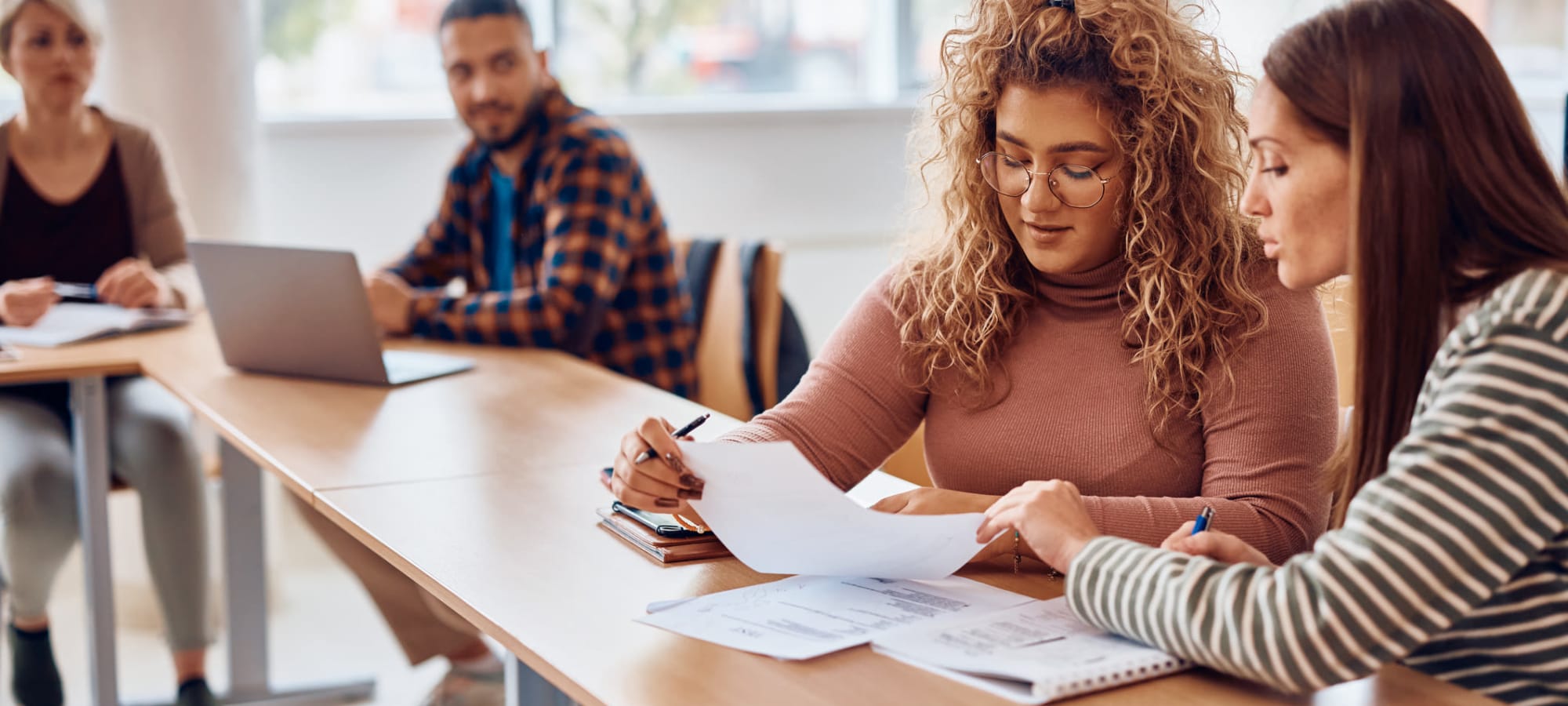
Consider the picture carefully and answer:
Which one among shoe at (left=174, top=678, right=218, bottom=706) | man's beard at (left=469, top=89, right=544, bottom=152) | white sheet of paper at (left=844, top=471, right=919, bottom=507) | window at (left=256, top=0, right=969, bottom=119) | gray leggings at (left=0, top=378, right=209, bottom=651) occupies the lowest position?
shoe at (left=174, top=678, right=218, bottom=706)

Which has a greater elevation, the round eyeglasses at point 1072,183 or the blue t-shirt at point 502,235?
the round eyeglasses at point 1072,183

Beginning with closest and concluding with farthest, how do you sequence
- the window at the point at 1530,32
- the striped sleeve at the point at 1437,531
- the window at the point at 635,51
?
1. the striped sleeve at the point at 1437,531
2. the window at the point at 635,51
3. the window at the point at 1530,32

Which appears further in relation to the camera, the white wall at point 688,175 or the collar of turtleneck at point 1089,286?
the white wall at point 688,175

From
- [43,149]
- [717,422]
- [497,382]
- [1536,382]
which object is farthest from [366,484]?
[43,149]

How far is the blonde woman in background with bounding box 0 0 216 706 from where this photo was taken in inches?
97.3

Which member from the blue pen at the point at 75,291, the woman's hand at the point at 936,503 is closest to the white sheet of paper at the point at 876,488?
the woman's hand at the point at 936,503

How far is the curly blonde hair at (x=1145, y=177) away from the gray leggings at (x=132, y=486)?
62.6 inches

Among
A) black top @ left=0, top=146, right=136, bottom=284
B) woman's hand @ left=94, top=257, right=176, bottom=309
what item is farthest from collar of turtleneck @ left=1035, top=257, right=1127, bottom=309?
black top @ left=0, top=146, right=136, bottom=284

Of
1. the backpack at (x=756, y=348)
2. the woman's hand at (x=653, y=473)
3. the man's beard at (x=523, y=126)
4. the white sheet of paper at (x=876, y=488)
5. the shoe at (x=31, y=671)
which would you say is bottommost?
the shoe at (x=31, y=671)

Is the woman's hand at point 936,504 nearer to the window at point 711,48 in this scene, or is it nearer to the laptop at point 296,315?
the laptop at point 296,315

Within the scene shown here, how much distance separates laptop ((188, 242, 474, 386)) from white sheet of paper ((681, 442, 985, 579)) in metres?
1.06

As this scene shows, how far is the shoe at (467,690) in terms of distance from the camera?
2523 millimetres

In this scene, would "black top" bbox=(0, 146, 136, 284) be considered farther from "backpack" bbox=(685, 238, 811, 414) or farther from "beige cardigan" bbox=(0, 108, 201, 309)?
"backpack" bbox=(685, 238, 811, 414)

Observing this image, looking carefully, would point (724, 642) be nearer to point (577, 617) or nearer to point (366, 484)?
point (577, 617)
